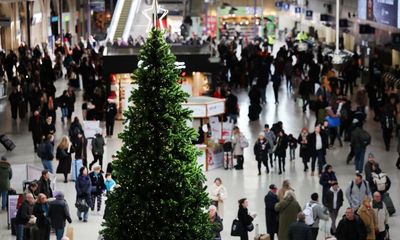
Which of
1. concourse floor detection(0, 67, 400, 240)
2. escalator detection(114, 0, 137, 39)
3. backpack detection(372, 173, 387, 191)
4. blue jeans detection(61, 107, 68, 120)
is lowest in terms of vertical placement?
concourse floor detection(0, 67, 400, 240)

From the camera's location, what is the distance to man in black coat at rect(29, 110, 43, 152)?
29.5 m

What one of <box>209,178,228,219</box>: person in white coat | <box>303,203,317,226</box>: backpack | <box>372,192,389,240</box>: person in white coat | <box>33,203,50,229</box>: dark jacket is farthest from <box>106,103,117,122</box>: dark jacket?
<box>372,192,389,240</box>: person in white coat

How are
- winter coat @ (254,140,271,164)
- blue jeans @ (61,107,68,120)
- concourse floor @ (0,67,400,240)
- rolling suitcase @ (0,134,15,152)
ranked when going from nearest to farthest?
concourse floor @ (0,67,400,240) → winter coat @ (254,140,271,164) → rolling suitcase @ (0,134,15,152) → blue jeans @ (61,107,68,120)

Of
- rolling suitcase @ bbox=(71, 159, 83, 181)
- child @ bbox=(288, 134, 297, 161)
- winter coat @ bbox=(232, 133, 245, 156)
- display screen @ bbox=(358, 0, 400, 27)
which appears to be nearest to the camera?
rolling suitcase @ bbox=(71, 159, 83, 181)

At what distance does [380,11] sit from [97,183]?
19.5 m

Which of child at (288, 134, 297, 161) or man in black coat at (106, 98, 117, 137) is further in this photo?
man in black coat at (106, 98, 117, 137)

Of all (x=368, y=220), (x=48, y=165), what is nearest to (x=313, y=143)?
(x=48, y=165)

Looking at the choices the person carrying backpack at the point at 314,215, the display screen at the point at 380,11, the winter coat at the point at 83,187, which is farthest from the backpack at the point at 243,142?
the display screen at the point at 380,11

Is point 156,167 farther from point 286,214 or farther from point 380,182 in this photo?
point 380,182

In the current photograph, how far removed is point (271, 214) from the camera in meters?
19.7

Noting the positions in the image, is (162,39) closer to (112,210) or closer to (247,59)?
(112,210)

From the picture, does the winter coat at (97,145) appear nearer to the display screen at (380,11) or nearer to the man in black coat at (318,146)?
the man in black coat at (318,146)

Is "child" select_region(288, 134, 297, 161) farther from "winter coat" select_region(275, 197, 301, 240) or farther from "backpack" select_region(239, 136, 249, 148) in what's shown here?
"winter coat" select_region(275, 197, 301, 240)

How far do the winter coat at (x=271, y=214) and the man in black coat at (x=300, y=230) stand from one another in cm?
180
